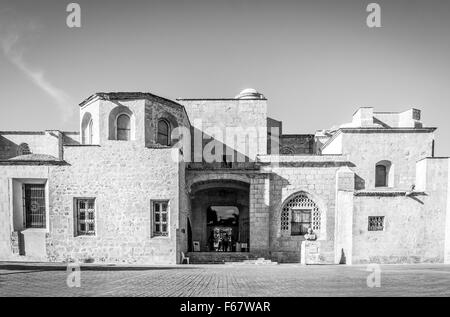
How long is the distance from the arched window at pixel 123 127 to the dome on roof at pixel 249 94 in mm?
12229

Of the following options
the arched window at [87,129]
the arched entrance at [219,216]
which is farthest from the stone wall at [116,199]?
→ the arched entrance at [219,216]

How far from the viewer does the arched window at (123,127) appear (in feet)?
46.0

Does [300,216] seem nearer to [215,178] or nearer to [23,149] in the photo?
[215,178]

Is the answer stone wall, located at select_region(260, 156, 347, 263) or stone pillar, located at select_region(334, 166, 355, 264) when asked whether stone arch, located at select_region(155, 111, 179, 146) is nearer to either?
stone wall, located at select_region(260, 156, 347, 263)

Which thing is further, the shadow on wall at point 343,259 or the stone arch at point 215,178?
the stone arch at point 215,178

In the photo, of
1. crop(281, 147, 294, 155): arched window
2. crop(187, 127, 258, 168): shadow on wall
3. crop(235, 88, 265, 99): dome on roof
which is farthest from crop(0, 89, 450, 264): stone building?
crop(235, 88, 265, 99): dome on roof

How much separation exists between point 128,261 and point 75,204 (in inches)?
175

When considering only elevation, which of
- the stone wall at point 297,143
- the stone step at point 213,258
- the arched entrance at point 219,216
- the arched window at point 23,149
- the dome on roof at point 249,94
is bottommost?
the stone step at point 213,258

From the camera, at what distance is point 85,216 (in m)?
13.6

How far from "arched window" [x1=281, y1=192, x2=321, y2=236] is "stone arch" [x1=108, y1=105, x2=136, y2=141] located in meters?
11.2

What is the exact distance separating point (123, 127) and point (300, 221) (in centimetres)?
1318

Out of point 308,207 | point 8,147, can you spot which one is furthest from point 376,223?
point 8,147

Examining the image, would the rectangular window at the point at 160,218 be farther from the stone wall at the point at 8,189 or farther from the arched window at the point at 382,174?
the arched window at the point at 382,174

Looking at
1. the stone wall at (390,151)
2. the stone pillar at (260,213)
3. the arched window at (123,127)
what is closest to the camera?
the arched window at (123,127)
